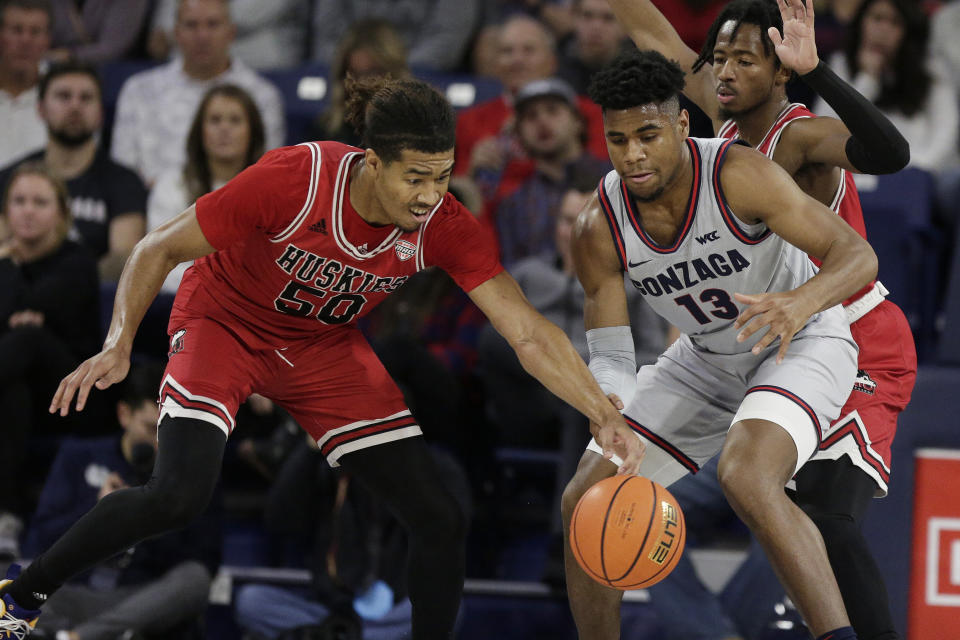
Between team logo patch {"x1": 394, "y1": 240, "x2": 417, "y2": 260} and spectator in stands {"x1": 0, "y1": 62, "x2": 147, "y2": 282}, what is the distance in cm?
308

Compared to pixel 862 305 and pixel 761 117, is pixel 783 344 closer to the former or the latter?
pixel 862 305

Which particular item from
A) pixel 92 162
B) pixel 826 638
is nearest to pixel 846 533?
pixel 826 638

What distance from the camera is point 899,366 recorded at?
4.28m

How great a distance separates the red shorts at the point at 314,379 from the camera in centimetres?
423

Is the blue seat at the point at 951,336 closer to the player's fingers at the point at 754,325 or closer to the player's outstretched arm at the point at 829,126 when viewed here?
the player's outstretched arm at the point at 829,126

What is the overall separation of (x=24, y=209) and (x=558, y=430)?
9.34 feet

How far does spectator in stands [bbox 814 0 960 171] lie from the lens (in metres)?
7.06

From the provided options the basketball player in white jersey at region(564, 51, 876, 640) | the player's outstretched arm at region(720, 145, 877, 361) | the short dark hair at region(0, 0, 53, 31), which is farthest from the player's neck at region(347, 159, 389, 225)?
the short dark hair at region(0, 0, 53, 31)

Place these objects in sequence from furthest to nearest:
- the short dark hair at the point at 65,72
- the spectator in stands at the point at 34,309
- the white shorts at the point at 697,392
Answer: the short dark hair at the point at 65,72
the spectator in stands at the point at 34,309
the white shorts at the point at 697,392

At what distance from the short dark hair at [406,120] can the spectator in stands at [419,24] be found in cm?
395

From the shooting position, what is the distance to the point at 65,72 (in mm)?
7047

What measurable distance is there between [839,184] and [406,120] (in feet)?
4.87

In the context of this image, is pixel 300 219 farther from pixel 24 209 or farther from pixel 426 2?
pixel 426 2

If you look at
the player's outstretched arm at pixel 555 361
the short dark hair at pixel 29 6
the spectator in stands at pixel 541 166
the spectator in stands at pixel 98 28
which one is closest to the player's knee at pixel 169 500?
the player's outstretched arm at pixel 555 361
